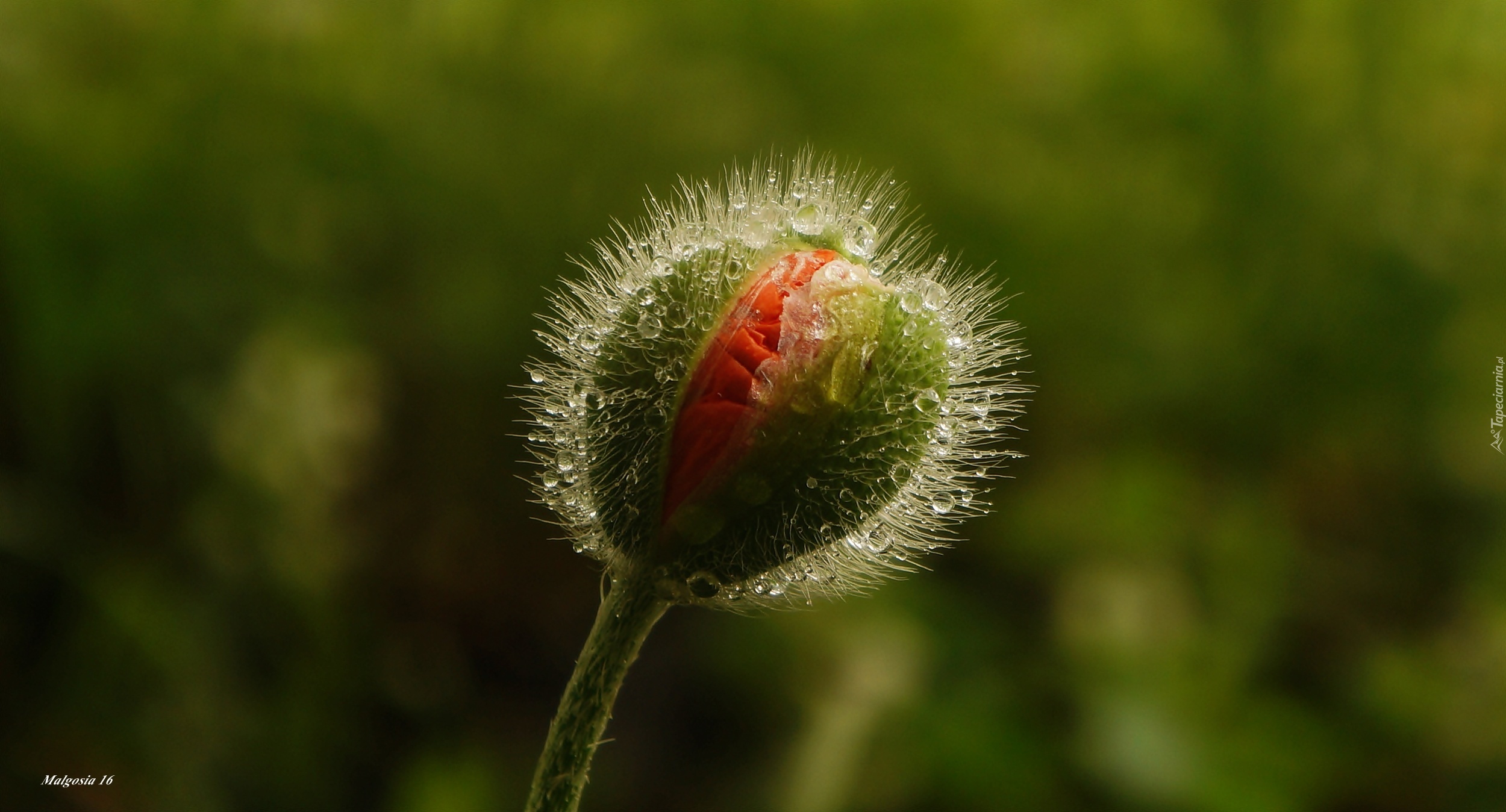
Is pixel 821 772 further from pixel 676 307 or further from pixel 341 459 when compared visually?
pixel 676 307

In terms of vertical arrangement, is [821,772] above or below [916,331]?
below

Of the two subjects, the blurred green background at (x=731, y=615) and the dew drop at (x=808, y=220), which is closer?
the dew drop at (x=808, y=220)

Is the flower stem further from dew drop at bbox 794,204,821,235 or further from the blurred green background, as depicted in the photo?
Result: the blurred green background

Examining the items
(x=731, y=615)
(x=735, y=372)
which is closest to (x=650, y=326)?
(x=735, y=372)

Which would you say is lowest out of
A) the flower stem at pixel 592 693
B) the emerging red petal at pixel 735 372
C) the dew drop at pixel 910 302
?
the flower stem at pixel 592 693

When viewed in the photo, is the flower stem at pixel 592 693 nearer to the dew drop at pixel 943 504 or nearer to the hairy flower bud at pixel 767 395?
the hairy flower bud at pixel 767 395

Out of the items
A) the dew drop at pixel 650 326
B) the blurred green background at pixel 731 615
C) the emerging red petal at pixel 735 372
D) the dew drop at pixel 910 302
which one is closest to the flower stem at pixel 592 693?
the emerging red petal at pixel 735 372

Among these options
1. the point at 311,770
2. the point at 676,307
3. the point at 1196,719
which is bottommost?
the point at 311,770

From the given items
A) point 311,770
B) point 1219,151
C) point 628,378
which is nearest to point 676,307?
point 628,378
